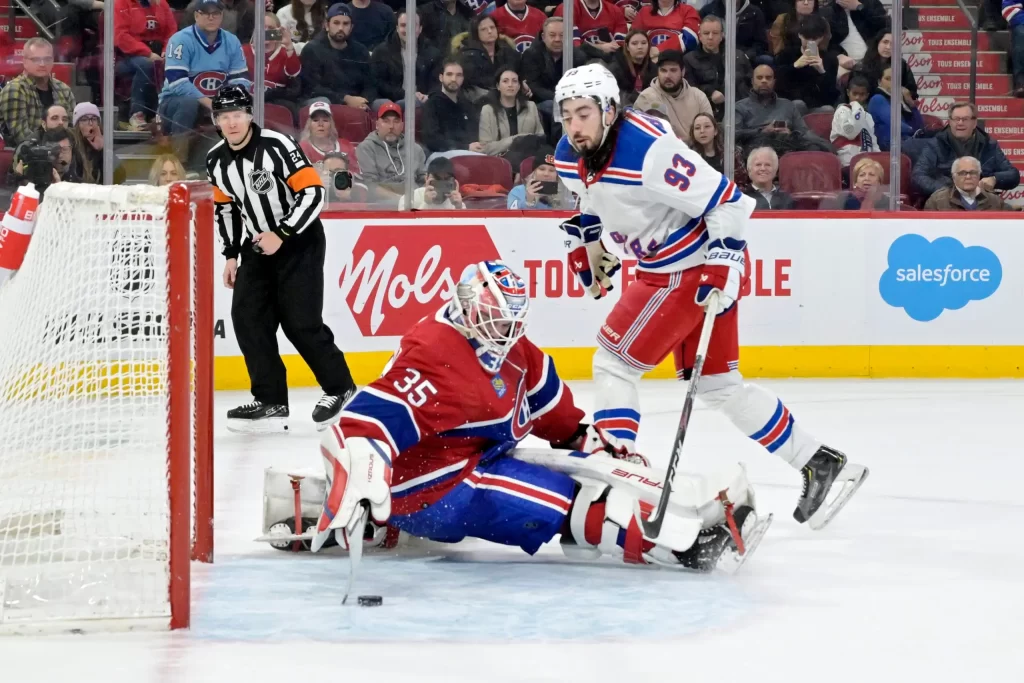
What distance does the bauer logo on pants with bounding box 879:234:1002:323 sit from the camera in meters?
7.40

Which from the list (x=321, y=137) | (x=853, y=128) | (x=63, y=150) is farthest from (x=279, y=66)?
(x=853, y=128)

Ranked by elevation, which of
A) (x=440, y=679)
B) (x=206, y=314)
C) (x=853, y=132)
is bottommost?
(x=440, y=679)

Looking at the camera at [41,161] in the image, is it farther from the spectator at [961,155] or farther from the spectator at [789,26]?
the spectator at [961,155]

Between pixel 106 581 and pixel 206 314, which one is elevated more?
pixel 206 314

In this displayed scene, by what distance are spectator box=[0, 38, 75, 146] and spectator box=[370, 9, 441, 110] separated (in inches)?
54.5

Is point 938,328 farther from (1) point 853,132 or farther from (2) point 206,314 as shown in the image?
(2) point 206,314

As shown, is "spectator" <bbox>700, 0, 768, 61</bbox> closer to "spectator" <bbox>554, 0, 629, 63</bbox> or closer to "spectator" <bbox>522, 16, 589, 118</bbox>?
"spectator" <bbox>554, 0, 629, 63</bbox>

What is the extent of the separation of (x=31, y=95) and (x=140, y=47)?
1.70 ft

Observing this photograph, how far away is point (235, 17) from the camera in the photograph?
22.9 ft

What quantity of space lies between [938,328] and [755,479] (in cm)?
293

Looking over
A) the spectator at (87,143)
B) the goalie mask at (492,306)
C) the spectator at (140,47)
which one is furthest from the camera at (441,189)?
the goalie mask at (492,306)

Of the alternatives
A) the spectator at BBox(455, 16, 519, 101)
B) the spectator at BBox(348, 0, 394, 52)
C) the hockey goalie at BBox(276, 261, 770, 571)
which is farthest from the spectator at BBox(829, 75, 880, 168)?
the hockey goalie at BBox(276, 261, 770, 571)

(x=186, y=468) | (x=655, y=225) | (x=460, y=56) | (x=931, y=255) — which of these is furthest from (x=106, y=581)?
(x=931, y=255)

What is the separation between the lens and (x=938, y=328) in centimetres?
745
